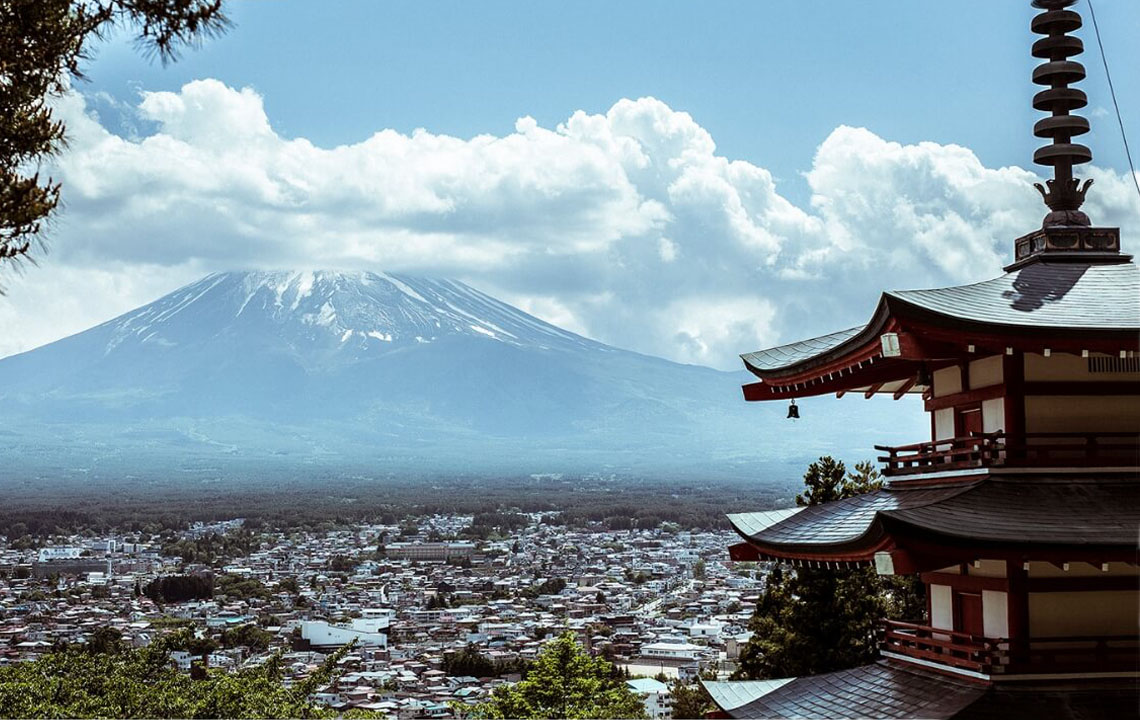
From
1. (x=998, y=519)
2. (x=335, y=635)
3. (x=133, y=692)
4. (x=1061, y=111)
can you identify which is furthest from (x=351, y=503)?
(x=998, y=519)

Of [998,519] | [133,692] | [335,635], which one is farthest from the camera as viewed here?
[335,635]

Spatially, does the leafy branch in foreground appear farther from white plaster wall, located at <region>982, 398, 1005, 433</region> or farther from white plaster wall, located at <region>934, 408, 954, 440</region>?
white plaster wall, located at <region>982, 398, 1005, 433</region>

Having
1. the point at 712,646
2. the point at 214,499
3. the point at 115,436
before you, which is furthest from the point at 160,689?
the point at 115,436

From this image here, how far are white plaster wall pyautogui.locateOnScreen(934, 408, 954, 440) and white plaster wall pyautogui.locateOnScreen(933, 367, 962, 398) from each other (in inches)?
5.6

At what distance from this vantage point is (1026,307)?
8133mm

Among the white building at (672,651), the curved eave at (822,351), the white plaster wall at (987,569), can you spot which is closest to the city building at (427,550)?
the white building at (672,651)

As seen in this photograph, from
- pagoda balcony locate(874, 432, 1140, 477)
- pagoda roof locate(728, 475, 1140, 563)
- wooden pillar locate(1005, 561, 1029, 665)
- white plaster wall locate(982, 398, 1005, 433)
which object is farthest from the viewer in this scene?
white plaster wall locate(982, 398, 1005, 433)

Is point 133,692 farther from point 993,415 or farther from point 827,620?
point 993,415

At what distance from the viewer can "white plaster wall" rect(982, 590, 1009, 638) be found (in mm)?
8133

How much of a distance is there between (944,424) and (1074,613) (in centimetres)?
179

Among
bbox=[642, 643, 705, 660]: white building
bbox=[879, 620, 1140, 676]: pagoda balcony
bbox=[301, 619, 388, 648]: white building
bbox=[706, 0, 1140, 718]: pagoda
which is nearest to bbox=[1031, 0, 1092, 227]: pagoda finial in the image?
bbox=[706, 0, 1140, 718]: pagoda

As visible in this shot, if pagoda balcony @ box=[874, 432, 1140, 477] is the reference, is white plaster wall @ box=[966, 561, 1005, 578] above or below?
below

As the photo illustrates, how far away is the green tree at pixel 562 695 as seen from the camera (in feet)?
45.4

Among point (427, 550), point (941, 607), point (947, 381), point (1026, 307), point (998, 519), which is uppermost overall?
point (1026, 307)
